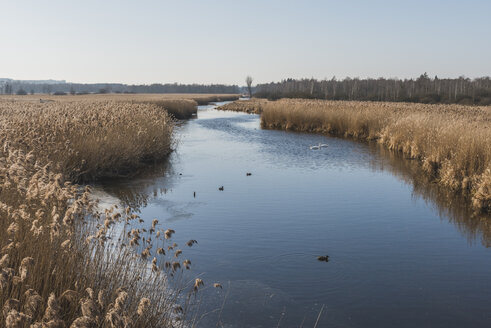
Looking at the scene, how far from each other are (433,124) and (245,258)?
46.7 ft

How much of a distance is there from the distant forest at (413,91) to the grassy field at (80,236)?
5199 cm

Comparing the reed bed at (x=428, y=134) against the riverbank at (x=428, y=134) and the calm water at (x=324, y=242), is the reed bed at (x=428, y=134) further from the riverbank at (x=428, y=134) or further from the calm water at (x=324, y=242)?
the calm water at (x=324, y=242)

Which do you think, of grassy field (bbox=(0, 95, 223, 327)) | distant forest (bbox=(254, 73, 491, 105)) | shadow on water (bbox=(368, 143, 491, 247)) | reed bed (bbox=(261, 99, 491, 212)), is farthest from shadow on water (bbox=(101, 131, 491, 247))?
distant forest (bbox=(254, 73, 491, 105))

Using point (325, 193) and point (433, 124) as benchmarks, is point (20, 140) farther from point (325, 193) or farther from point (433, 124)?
point (433, 124)

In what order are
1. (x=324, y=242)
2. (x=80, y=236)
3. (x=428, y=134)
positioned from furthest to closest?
1. (x=428, y=134)
2. (x=324, y=242)
3. (x=80, y=236)

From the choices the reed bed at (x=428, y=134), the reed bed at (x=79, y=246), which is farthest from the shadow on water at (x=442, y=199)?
the reed bed at (x=79, y=246)

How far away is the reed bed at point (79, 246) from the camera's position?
335 centimetres

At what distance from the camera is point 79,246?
550cm

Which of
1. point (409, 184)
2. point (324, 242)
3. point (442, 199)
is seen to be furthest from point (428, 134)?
point (324, 242)

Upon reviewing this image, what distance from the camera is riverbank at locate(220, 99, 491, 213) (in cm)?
1285

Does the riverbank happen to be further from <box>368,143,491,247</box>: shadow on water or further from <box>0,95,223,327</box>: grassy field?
<box>0,95,223,327</box>: grassy field

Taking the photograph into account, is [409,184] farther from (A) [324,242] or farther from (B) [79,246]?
(B) [79,246]

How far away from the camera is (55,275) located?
14.6 feet

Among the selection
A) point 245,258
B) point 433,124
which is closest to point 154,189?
point 245,258
